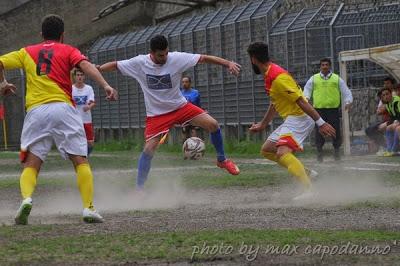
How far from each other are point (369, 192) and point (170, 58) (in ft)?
9.91

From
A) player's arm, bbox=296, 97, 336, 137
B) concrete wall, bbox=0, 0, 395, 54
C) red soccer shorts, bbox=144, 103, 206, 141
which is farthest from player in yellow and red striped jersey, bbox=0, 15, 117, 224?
concrete wall, bbox=0, 0, 395, 54

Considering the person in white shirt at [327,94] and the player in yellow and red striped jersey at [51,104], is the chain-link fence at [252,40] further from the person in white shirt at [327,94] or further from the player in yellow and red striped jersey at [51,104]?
the player in yellow and red striped jersey at [51,104]

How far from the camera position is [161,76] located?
12.8 metres

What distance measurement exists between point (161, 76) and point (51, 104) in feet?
9.48

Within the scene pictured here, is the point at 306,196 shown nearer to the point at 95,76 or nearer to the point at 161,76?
the point at 161,76

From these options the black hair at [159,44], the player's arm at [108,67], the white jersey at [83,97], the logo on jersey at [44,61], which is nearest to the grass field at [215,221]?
the white jersey at [83,97]

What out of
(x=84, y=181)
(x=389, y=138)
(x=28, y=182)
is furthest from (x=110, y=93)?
(x=389, y=138)

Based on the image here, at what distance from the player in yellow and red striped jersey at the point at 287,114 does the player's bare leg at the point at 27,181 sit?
10.9ft

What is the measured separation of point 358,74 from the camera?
24062 mm

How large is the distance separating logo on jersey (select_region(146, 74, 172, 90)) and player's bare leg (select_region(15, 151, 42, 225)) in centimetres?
292

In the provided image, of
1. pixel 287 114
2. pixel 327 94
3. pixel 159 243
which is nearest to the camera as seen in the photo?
pixel 159 243

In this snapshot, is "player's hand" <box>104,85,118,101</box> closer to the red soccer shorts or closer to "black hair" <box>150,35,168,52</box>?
"black hair" <box>150,35,168,52</box>

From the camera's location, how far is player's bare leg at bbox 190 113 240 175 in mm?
13023

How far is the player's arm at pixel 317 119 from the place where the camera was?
11938mm
